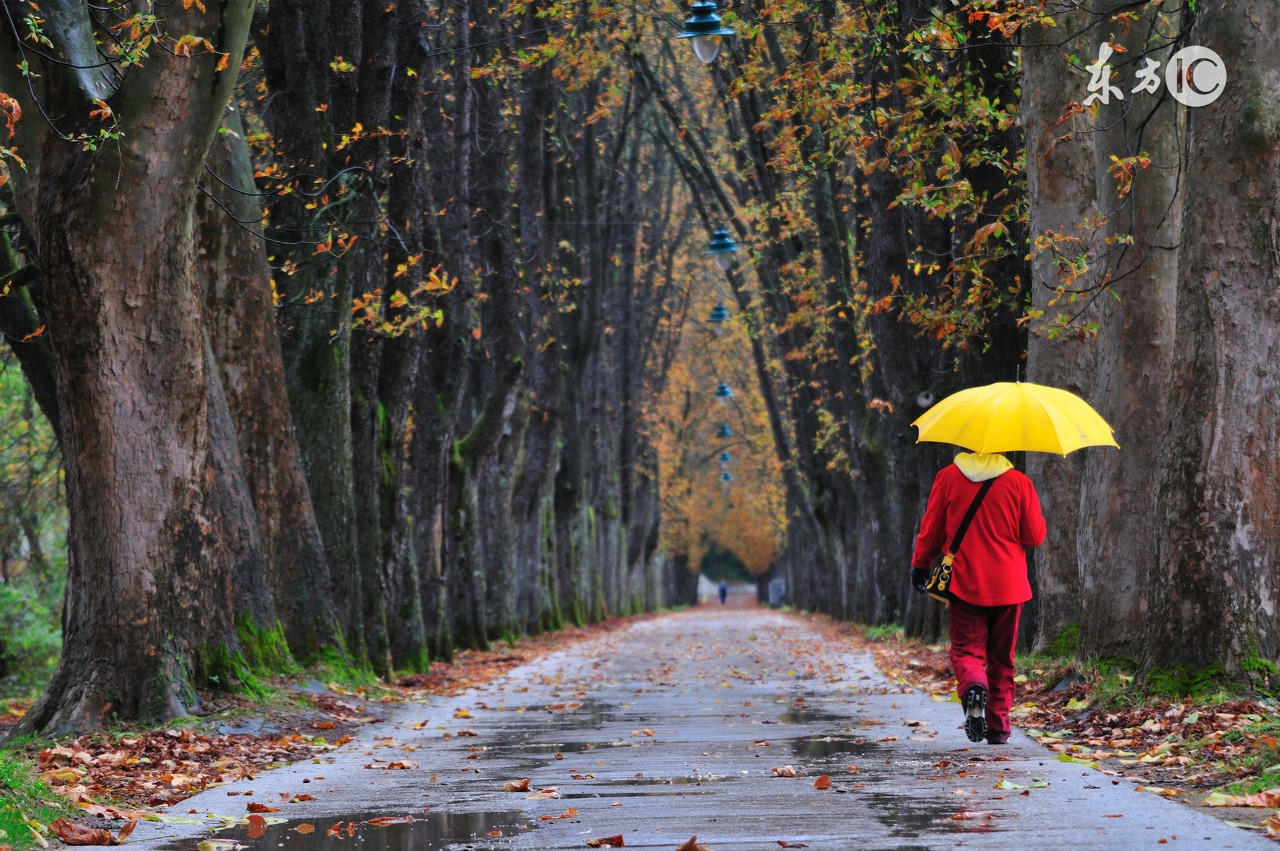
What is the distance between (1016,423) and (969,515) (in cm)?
69

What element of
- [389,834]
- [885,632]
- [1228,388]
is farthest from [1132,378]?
[885,632]

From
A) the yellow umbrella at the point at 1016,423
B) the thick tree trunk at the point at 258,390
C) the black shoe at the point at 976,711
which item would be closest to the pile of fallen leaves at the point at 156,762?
the thick tree trunk at the point at 258,390

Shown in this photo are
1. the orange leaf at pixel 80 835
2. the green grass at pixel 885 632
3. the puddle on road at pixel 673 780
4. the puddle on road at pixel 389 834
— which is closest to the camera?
the puddle on road at pixel 389 834

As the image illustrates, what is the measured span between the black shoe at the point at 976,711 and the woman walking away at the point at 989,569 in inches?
0.5

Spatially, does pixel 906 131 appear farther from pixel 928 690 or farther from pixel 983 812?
pixel 983 812

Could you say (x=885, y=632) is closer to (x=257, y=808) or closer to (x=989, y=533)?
(x=989, y=533)

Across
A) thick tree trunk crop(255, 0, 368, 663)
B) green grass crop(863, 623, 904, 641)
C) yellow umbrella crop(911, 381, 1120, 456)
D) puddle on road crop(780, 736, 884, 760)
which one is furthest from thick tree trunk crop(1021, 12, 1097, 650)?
green grass crop(863, 623, 904, 641)

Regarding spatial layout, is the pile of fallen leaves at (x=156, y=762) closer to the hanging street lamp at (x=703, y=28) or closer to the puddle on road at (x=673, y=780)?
the puddle on road at (x=673, y=780)

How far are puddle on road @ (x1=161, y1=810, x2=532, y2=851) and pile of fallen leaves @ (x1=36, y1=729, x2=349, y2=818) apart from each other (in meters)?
0.93

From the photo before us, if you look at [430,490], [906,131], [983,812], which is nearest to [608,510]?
[430,490]

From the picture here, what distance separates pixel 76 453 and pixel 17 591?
13.5m

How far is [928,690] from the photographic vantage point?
13695 mm

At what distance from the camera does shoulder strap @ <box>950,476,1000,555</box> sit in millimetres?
8547

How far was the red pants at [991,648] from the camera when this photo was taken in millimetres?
8523
